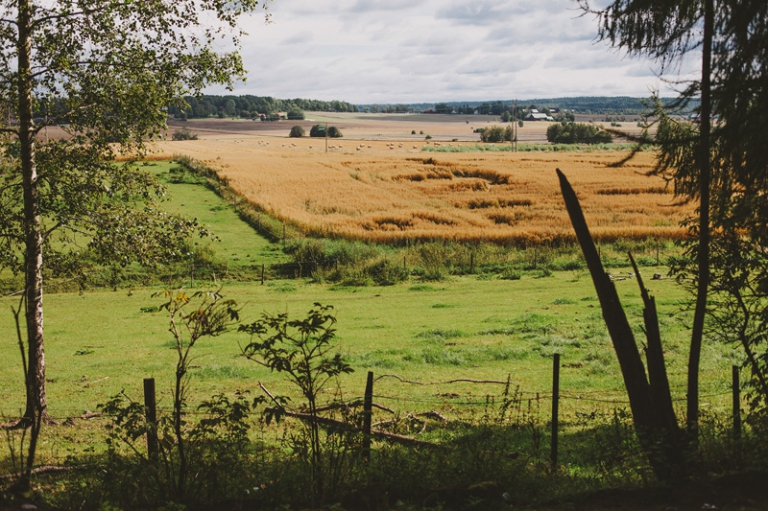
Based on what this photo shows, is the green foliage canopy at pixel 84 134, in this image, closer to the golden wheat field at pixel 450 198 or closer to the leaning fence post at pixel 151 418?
the leaning fence post at pixel 151 418

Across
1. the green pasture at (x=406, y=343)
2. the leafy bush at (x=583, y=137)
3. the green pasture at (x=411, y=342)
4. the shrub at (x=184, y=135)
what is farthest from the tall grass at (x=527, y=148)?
the green pasture at (x=406, y=343)

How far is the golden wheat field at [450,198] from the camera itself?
45.7 meters

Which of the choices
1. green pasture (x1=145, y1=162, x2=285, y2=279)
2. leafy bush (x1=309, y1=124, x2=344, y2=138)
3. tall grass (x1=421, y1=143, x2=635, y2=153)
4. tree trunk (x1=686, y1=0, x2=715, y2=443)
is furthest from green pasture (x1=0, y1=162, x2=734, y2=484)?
leafy bush (x1=309, y1=124, x2=344, y2=138)

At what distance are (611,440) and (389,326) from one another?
15632 millimetres

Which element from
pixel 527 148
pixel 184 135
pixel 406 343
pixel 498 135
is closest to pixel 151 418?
pixel 406 343

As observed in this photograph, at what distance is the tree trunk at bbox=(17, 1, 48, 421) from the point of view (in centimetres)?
1237

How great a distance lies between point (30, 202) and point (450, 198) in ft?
176

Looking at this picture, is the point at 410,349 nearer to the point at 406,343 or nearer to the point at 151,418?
the point at 406,343

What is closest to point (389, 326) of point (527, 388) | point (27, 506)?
point (527, 388)

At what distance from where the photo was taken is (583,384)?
16266mm

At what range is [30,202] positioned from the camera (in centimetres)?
1245

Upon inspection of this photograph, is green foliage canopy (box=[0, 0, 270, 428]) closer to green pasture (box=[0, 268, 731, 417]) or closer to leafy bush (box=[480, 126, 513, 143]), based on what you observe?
green pasture (box=[0, 268, 731, 417])

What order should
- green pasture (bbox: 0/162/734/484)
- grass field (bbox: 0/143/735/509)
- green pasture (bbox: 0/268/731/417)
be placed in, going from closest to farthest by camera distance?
1. grass field (bbox: 0/143/735/509)
2. green pasture (bbox: 0/162/734/484)
3. green pasture (bbox: 0/268/731/417)

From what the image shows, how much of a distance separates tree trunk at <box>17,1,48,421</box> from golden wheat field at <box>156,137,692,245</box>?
24676 millimetres
